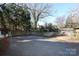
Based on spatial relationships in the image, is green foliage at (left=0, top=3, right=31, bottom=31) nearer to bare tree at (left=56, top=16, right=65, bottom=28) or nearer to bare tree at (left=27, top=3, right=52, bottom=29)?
bare tree at (left=27, top=3, right=52, bottom=29)

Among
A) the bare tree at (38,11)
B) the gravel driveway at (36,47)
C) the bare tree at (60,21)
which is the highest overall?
the bare tree at (38,11)

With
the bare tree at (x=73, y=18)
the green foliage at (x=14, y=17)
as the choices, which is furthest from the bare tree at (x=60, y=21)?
the green foliage at (x=14, y=17)

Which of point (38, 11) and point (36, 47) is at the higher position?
point (38, 11)

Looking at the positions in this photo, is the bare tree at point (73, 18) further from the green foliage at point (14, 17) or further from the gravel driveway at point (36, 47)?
the green foliage at point (14, 17)

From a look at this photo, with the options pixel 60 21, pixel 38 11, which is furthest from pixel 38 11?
pixel 60 21

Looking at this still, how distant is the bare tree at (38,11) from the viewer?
49.1 inches

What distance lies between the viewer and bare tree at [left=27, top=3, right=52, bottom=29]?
125 centimetres

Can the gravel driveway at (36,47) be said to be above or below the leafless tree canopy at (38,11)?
below

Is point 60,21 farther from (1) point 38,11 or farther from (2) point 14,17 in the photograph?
(2) point 14,17

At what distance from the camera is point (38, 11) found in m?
1.26

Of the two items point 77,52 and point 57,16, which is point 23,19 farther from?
point 77,52

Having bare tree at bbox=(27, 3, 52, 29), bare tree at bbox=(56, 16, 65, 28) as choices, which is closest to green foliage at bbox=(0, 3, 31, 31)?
bare tree at bbox=(27, 3, 52, 29)

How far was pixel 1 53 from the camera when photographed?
1.25 meters

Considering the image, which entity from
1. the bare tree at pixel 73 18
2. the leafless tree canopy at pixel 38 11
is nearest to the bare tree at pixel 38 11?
the leafless tree canopy at pixel 38 11
